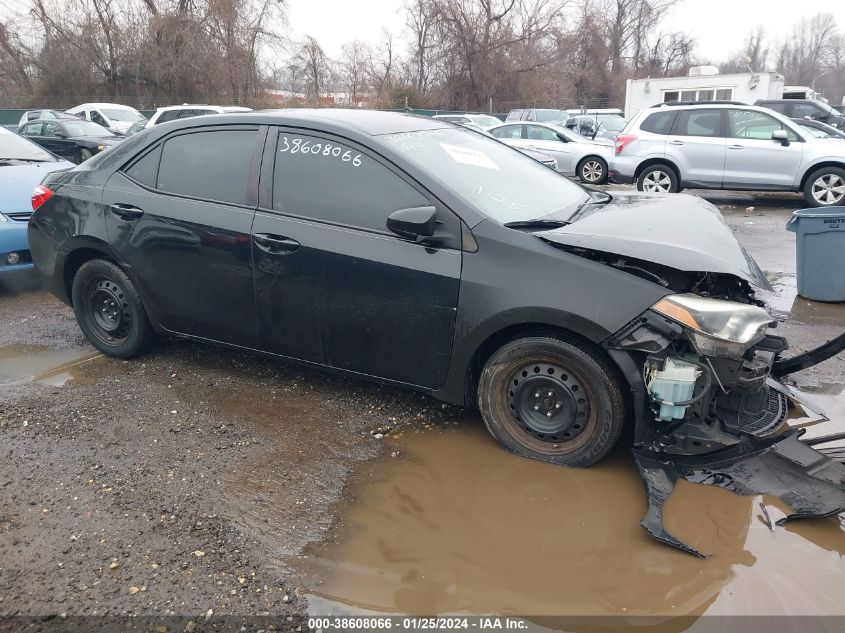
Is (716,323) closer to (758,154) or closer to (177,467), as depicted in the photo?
(177,467)

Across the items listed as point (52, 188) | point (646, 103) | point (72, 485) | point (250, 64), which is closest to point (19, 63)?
point (250, 64)

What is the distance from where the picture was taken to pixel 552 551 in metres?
2.81

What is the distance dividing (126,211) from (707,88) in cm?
2442

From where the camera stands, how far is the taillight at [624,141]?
1231cm

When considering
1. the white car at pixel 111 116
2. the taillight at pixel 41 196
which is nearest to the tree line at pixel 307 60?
the white car at pixel 111 116

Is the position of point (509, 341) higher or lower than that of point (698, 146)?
lower

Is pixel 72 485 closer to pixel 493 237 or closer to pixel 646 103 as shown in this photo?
pixel 493 237

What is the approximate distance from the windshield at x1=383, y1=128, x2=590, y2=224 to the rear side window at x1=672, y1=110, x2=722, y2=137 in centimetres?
851

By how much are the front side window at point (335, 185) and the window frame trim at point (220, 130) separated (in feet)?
0.46

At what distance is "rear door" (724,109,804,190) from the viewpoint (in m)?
11.3

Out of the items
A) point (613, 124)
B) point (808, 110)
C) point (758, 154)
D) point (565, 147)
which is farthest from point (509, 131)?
point (808, 110)

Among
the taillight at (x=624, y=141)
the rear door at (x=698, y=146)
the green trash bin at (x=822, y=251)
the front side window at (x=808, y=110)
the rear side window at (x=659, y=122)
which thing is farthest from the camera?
the front side window at (x=808, y=110)

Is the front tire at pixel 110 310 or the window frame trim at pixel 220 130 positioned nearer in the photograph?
the window frame trim at pixel 220 130

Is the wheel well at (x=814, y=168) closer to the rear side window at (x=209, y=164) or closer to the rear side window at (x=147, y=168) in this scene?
the rear side window at (x=209, y=164)
